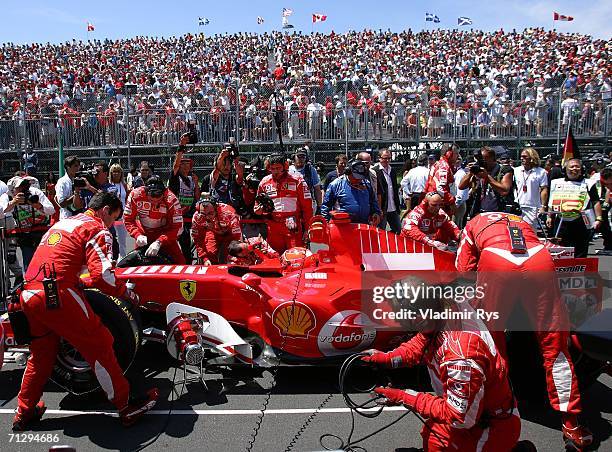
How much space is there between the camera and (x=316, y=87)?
1545 centimetres

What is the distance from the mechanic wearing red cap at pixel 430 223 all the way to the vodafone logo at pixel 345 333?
5.53 feet

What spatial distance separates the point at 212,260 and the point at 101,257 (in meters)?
2.89

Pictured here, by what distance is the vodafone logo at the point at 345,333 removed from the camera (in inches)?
182

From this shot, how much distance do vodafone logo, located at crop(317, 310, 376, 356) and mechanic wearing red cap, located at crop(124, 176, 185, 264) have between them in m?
2.65

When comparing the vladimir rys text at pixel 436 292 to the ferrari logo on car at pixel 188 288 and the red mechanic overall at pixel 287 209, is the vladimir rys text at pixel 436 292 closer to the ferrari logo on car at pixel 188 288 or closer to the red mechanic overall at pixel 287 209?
the ferrari logo on car at pixel 188 288

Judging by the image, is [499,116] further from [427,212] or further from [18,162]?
[18,162]

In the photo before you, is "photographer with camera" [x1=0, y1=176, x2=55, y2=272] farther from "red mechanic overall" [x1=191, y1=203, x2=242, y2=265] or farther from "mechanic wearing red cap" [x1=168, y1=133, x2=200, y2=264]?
"red mechanic overall" [x1=191, y1=203, x2=242, y2=265]

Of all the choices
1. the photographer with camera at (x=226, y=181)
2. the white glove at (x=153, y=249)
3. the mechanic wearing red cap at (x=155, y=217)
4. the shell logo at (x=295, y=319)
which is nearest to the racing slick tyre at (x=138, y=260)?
the white glove at (x=153, y=249)

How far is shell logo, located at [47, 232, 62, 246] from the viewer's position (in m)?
4.09

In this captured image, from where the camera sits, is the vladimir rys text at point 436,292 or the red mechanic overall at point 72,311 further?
the red mechanic overall at point 72,311

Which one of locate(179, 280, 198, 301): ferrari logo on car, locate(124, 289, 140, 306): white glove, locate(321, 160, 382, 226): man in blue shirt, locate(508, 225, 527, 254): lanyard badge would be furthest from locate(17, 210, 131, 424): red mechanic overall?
locate(321, 160, 382, 226): man in blue shirt

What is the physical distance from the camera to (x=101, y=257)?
400 centimetres

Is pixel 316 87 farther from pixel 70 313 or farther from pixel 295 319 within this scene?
pixel 70 313

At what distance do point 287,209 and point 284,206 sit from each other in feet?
0.18
